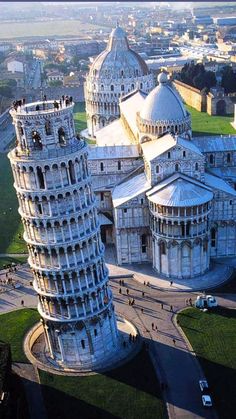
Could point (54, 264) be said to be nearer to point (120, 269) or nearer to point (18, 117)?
point (18, 117)

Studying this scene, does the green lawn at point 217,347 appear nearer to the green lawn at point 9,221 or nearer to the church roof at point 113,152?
the church roof at point 113,152

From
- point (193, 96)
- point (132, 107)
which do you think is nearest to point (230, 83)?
point (193, 96)

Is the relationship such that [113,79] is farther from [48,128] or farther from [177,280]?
[48,128]

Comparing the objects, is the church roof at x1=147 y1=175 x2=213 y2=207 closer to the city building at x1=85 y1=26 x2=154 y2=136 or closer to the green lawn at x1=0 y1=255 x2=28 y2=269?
the green lawn at x1=0 y1=255 x2=28 y2=269

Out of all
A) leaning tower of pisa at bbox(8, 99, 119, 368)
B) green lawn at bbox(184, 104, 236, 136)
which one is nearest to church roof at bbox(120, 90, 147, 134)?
green lawn at bbox(184, 104, 236, 136)

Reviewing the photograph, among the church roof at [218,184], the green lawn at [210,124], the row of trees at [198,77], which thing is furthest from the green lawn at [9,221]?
the row of trees at [198,77]
